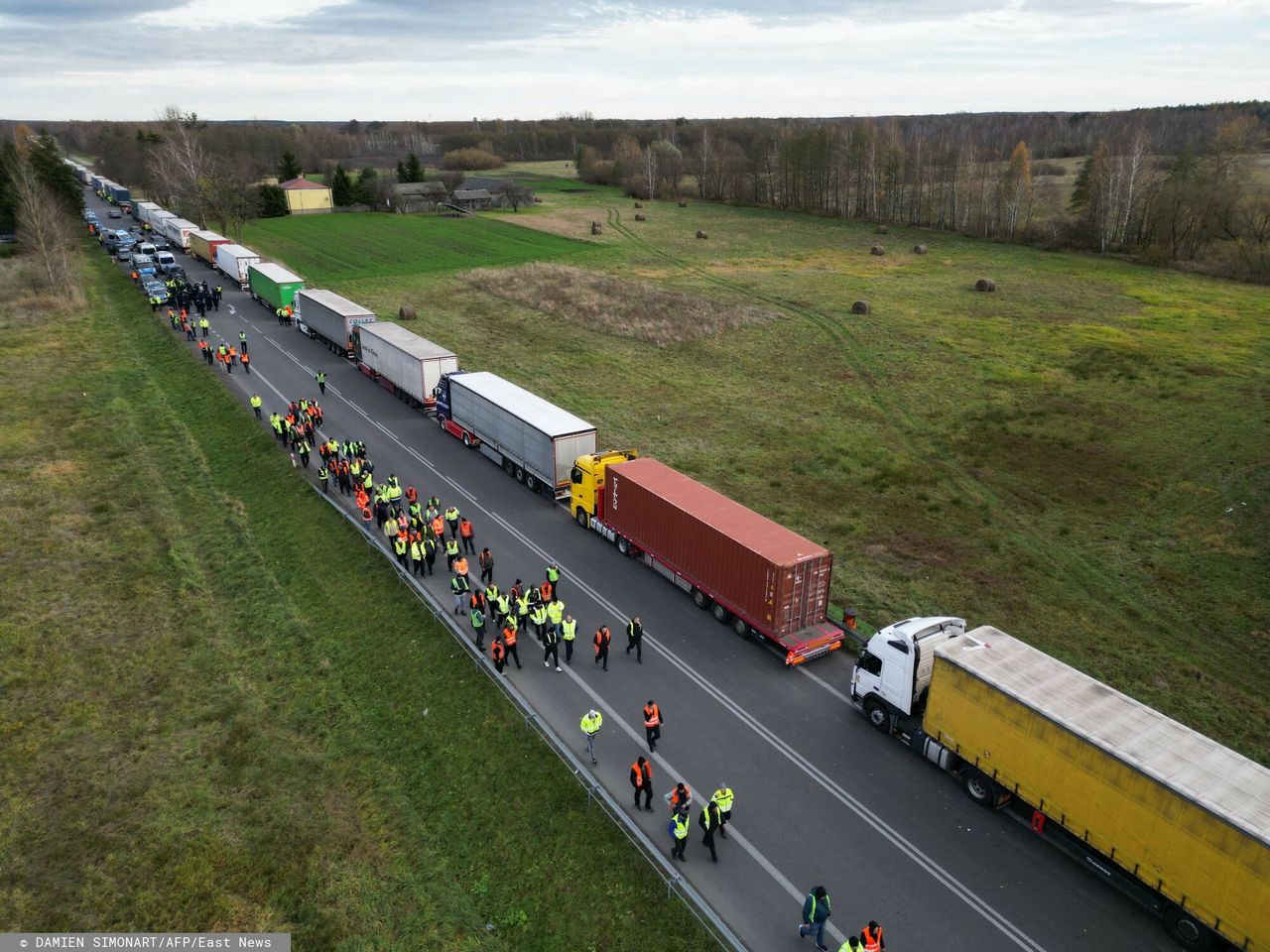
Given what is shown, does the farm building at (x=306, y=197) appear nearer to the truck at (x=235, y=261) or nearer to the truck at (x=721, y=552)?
the truck at (x=235, y=261)

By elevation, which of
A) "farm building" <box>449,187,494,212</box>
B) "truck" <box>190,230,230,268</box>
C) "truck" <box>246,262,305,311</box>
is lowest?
"truck" <box>246,262,305,311</box>

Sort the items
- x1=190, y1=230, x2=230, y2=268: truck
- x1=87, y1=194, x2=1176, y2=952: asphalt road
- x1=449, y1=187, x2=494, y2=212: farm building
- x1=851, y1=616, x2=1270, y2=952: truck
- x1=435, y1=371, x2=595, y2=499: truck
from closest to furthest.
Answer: x1=851, y1=616, x2=1270, y2=952: truck < x1=87, y1=194, x2=1176, y2=952: asphalt road < x1=435, y1=371, x2=595, y2=499: truck < x1=190, y1=230, x2=230, y2=268: truck < x1=449, y1=187, x2=494, y2=212: farm building

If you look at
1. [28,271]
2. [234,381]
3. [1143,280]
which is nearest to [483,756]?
[234,381]

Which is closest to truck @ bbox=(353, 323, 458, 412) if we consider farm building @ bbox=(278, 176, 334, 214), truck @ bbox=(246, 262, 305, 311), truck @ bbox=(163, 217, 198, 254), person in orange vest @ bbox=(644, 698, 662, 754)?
truck @ bbox=(246, 262, 305, 311)

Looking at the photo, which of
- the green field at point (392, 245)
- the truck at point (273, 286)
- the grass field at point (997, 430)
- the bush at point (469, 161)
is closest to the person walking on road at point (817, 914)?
the grass field at point (997, 430)

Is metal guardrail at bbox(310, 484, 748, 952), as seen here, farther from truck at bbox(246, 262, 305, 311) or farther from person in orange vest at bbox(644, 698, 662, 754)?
truck at bbox(246, 262, 305, 311)

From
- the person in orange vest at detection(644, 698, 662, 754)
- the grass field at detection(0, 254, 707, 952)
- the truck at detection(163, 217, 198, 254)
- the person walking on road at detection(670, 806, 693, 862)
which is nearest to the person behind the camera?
the grass field at detection(0, 254, 707, 952)
